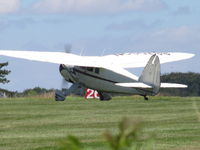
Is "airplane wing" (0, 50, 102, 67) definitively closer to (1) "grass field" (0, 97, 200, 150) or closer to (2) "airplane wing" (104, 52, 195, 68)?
(2) "airplane wing" (104, 52, 195, 68)

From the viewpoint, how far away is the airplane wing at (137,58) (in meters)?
43.5

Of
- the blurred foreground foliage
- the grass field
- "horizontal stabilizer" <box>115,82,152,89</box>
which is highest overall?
"horizontal stabilizer" <box>115,82,152,89</box>

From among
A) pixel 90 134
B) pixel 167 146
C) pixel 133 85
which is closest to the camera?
pixel 167 146

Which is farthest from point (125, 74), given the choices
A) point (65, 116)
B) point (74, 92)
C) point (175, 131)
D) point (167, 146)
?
point (167, 146)

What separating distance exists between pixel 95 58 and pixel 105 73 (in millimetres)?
3869

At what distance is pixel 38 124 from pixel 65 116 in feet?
12.3

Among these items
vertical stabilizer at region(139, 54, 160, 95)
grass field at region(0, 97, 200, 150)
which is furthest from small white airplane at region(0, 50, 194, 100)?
grass field at region(0, 97, 200, 150)

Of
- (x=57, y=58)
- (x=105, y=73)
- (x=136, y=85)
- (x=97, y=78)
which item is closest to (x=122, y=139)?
(x=136, y=85)

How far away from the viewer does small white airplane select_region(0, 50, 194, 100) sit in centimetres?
3678

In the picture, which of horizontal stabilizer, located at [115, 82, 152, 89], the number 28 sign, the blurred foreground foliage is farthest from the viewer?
the number 28 sign

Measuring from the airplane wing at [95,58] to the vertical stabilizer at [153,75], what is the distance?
8.83 ft

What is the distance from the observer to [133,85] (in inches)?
1395

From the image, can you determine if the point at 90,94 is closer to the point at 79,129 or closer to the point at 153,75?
the point at 153,75

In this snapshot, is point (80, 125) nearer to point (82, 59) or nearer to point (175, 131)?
point (175, 131)
